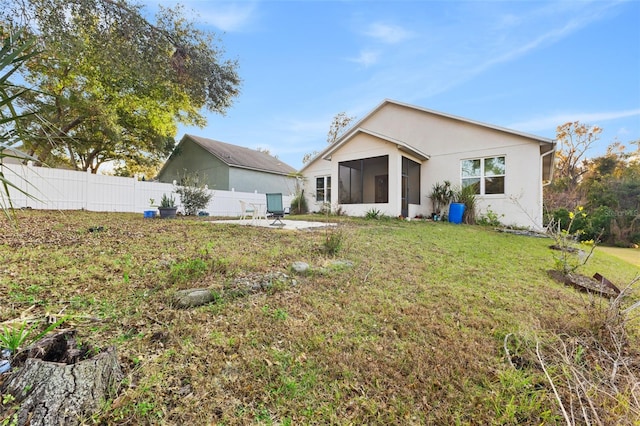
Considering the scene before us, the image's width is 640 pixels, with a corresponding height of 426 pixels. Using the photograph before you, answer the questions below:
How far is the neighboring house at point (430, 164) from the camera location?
10508 millimetres

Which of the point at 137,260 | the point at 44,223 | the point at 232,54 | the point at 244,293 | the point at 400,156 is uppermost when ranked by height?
the point at 232,54

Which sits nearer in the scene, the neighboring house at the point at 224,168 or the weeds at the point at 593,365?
the weeds at the point at 593,365

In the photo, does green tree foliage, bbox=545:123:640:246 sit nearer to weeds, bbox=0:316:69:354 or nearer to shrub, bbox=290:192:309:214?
weeds, bbox=0:316:69:354

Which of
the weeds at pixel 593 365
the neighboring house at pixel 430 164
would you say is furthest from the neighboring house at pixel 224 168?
the weeds at pixel 593 365

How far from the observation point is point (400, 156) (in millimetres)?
11008

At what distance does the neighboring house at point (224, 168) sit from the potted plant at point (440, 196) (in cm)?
936

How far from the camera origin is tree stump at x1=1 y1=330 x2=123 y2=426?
1.40 meters

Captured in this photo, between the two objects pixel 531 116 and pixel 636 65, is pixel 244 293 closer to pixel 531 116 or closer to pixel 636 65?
pixel 636 65

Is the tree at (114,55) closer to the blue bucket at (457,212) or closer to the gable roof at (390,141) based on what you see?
the gable roof at (390,141)

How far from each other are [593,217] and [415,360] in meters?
16.6

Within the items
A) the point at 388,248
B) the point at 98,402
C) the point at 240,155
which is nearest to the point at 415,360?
the point at 98,402

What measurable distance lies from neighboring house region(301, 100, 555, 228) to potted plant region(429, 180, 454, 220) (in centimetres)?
29

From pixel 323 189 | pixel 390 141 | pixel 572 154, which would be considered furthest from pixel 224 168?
pixel 572 154

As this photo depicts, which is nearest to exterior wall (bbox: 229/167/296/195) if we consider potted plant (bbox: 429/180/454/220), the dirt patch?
potted plant (bbox: 429/180/454/220)
